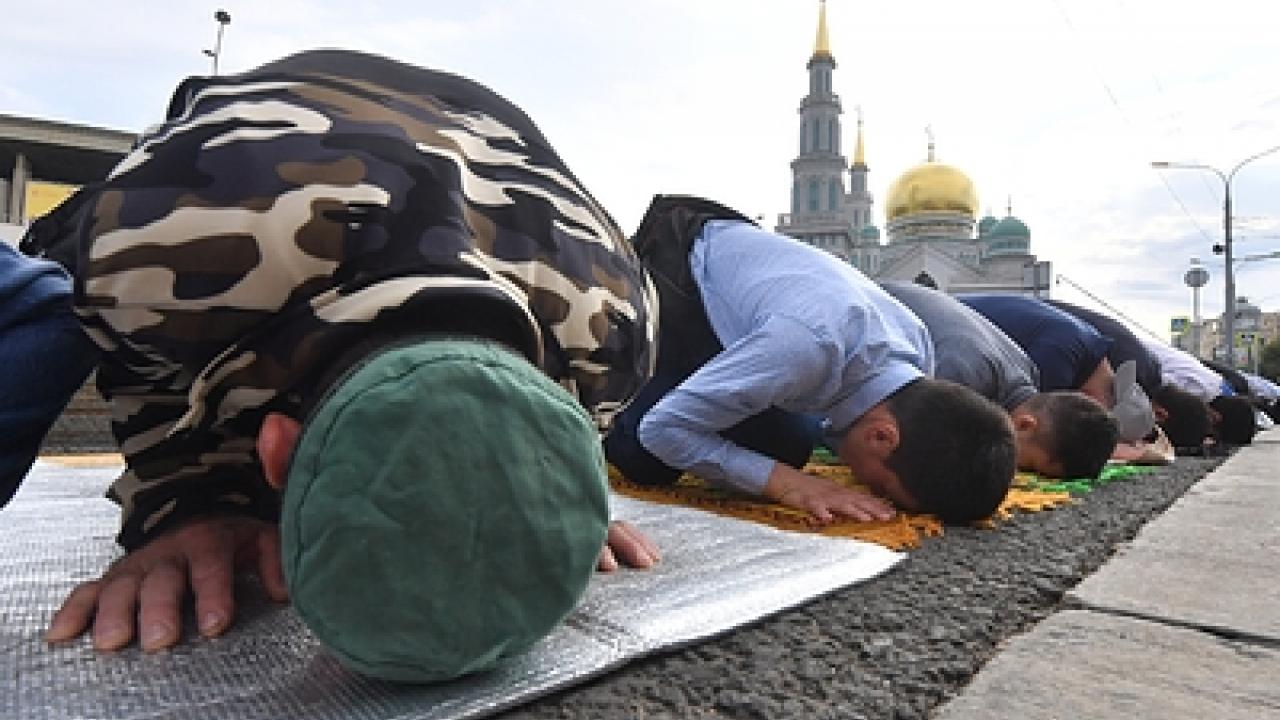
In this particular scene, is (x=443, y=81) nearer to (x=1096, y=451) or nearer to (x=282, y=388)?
(x=282, y=388)

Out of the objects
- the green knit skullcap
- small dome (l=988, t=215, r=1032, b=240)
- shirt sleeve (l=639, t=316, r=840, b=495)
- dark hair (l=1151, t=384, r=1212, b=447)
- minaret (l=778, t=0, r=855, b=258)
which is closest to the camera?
the green knit skullcap

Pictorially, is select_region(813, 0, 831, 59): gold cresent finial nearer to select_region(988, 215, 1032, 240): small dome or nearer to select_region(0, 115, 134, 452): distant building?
select_region(988, 215, 1032, 240): small dome

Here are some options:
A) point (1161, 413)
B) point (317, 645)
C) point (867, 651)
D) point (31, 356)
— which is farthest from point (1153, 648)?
point (1161, 413)

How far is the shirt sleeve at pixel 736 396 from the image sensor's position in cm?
156

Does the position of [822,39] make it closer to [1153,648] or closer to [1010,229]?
[1010,229]

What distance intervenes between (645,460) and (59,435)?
10.3 ft

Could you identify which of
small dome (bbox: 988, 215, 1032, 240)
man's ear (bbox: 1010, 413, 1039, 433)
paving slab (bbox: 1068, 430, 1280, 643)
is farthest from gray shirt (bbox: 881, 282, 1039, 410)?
small dome (bbox: 988, 215, 1032, 240)

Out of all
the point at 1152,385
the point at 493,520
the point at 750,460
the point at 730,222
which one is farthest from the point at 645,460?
the point at 1152,385

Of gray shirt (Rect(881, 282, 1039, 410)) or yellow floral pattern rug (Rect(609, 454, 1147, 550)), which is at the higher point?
gray shirt (Rect(881, 282, 1039, 410))

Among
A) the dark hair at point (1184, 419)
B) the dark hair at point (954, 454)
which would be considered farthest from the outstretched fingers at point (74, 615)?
the dark hair at point (1184, 419)

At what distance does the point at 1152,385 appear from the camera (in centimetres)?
388

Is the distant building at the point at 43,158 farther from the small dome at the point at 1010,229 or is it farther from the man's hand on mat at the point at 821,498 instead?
the small dome at the point at 1010,229

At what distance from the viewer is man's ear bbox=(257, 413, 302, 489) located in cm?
63

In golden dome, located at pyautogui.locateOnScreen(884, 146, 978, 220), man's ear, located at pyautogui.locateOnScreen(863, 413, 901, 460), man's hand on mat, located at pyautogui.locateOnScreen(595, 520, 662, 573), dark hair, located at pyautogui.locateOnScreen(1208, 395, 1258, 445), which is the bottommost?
dark hair, located at pyautogui.locateOnScreen(1208, 395, 1258, 445)
